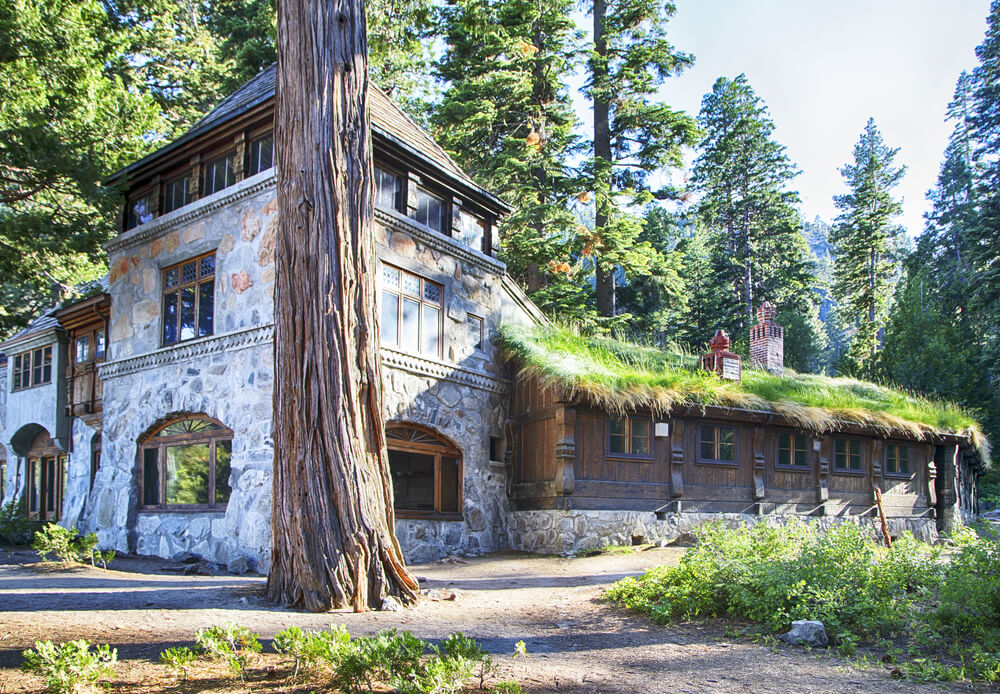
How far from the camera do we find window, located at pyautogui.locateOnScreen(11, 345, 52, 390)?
19.5 meters

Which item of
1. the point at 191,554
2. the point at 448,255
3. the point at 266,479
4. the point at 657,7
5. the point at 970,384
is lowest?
the point at 191,554

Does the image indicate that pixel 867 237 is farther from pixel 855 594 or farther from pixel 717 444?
pixel 855 594

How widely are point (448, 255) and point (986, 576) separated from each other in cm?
1049

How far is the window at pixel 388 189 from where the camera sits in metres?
13.6

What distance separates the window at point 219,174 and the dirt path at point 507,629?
22.6ft

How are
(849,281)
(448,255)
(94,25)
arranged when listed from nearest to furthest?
(94,25), (448,255), (849,281)

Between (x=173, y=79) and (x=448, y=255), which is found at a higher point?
(x=173, y=79)

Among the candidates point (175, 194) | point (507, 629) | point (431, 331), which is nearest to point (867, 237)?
point (431, 331)

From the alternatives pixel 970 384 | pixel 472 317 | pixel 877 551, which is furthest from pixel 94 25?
pixel 970 384

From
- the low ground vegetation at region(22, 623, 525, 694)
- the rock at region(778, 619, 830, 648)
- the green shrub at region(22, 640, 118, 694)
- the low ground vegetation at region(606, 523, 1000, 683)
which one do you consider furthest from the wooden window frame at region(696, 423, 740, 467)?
the green shrub at region(22, 640, 118, 694)

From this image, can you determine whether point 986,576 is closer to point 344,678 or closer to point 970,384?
point 344,678

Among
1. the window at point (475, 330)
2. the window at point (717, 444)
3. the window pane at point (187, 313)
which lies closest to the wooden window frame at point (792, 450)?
the window at point (717, 444)

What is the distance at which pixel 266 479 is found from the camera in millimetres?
11555

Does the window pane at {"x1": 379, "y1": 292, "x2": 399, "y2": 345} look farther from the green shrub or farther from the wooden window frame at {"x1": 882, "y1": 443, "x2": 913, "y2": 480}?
the wooden window frame at {"x1": 882, "y1": 443, "x2": 913, "y2": 480}
